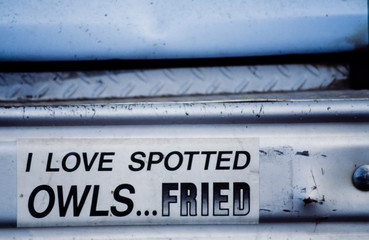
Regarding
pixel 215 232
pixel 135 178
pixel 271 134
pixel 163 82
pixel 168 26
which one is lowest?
pixel 215 232

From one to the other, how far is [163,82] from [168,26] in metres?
0.17

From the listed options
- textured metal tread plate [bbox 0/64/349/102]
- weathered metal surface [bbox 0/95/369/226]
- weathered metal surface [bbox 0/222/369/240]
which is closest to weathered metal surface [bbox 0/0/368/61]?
textured metal tread plate [bbox 0/64/349/102]

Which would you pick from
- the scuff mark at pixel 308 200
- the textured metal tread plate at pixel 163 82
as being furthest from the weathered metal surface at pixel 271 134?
the textured metal tread plate at pixel 163 82

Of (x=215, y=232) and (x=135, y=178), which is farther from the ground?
(x=135, y=178)

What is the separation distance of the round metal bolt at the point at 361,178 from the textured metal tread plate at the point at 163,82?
1.05 ft

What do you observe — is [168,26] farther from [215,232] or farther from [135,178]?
[215,232]

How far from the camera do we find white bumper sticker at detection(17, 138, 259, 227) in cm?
92

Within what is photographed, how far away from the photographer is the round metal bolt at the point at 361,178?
0.92 meters

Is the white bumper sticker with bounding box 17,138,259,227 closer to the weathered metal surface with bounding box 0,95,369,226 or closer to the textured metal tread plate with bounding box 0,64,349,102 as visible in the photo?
the weathered metal surface with bounding box 0,95,369,226

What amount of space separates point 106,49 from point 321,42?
0.62 meters

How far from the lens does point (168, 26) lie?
1.06 metres

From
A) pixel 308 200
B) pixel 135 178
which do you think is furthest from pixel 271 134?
pixel 135 178

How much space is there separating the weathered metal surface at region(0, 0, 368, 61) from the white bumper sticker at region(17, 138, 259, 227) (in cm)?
30

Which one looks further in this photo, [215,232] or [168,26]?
[168,26]
